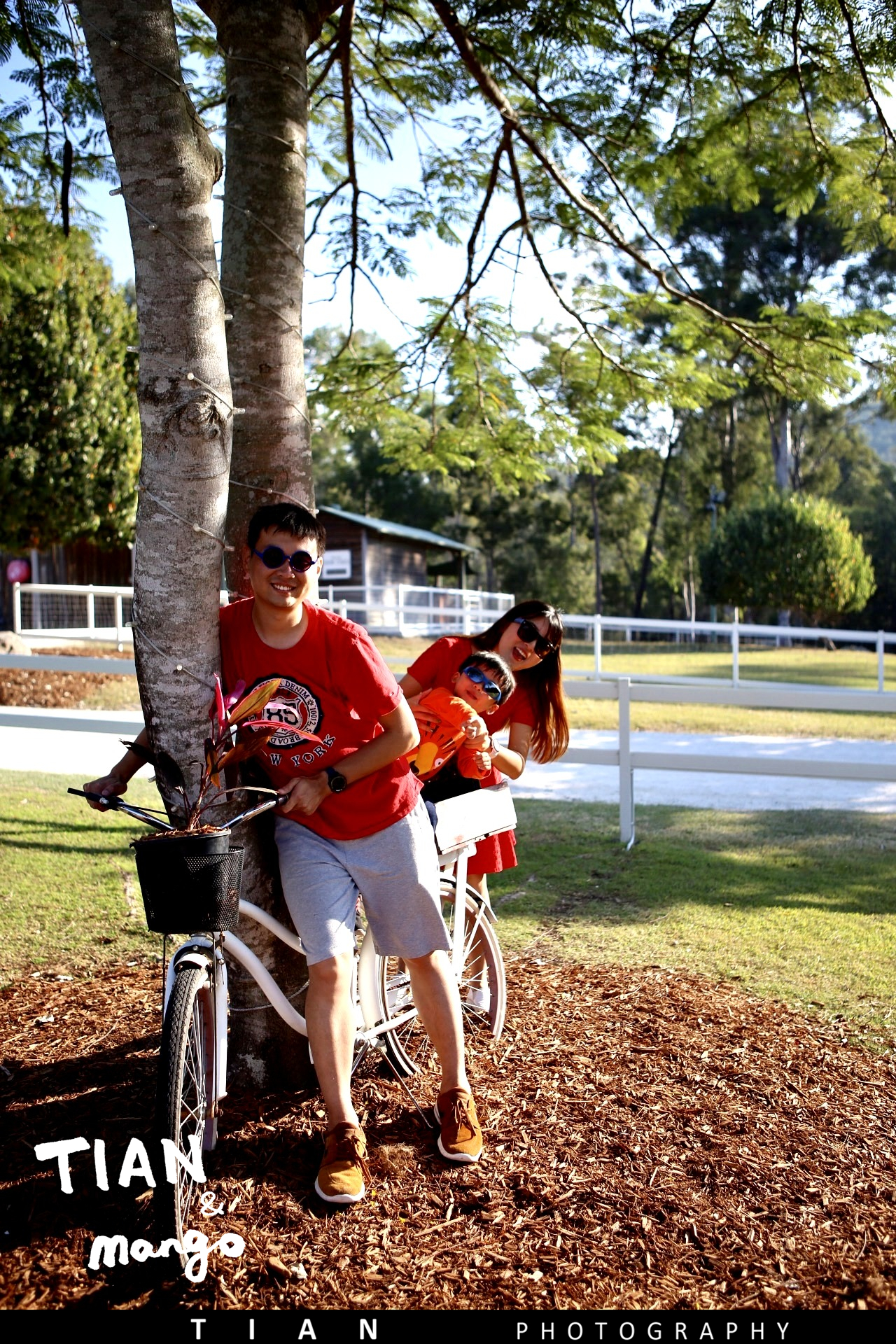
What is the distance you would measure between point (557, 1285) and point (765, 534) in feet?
125

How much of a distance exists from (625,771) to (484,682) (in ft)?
11.9

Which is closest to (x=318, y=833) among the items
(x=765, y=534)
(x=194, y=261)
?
(x=194, y=261)

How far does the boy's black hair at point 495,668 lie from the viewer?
369cm

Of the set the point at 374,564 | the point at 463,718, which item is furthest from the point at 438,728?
the point at 374,564

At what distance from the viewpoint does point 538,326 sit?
24.6 feet

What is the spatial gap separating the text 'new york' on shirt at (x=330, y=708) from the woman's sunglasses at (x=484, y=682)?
64 centimetres

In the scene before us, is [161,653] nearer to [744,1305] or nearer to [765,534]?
[744,1305]

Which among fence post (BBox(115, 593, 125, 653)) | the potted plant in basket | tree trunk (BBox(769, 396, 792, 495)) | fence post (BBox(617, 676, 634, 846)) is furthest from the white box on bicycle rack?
tree trunk (BBox(769, 396, 792, 495))

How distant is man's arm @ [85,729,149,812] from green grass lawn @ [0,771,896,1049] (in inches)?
80.5

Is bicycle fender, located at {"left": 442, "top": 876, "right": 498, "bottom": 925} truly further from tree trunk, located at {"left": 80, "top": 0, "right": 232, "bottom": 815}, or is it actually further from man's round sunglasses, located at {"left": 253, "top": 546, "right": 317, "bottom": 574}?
man's round sunglasses, located at {"left": 253, "top": 546, "right": 317, "bottom": 574}

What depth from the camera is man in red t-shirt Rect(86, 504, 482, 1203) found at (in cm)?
292

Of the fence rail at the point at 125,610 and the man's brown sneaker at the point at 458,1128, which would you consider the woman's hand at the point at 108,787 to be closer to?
the man's brown sneaker at the point at 458,1128

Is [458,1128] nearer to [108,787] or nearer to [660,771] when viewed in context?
[108,787]

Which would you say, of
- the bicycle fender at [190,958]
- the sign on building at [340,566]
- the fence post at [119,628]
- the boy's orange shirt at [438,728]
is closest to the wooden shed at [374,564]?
the sign on building at [340,566]
